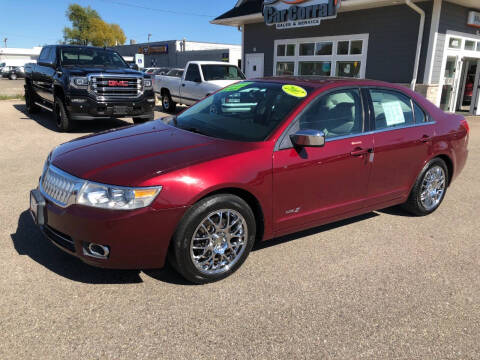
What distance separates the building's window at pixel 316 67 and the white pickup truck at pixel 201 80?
494 cm

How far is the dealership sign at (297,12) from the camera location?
14891 millimetres

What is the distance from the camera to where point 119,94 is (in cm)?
916

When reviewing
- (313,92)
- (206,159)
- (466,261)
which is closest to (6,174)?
(206,159)

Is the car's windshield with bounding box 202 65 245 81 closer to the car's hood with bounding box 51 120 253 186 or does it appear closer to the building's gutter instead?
the building's gutter

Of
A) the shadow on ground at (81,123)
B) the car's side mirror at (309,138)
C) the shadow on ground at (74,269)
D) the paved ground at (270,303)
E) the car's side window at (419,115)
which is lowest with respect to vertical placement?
the paved ground at (270,303)

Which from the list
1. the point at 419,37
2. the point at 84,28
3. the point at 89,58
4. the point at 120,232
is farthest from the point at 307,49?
the point at 84,28

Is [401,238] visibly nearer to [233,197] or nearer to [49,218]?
[233,197]

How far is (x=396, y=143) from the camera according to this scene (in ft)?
13.4

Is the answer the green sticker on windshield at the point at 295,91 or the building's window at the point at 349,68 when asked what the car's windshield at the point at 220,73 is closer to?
the building's window at the point at 349,68

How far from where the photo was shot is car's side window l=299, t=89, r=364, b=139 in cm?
359

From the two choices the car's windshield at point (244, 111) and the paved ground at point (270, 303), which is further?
the car's windshield at point (244, 111)

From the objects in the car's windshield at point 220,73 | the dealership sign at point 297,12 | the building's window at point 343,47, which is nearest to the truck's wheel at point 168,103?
the car's windshield at point 220,73

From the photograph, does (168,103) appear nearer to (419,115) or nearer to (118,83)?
(118,83)

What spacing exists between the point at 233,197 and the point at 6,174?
14.6 feet
